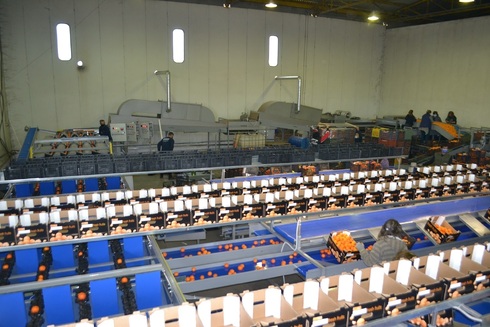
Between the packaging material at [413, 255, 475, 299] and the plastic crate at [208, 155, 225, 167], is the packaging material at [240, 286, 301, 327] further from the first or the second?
the plastic crate at [208, 155, 225, 167]

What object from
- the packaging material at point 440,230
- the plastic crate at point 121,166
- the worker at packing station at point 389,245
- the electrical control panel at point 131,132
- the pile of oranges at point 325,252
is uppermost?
the electrical control panel at point 131,132

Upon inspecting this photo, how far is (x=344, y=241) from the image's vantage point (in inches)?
181

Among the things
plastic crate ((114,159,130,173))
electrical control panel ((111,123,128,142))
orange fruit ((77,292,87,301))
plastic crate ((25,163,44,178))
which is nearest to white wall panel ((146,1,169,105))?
electrical control panel ((111,123,128,142))

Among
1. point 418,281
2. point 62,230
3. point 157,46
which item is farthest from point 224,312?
point 157,46

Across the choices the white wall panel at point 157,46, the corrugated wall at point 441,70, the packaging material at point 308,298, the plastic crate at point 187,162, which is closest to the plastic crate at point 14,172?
the plastic crate at point 187,162

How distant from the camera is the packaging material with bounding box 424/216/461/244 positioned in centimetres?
505

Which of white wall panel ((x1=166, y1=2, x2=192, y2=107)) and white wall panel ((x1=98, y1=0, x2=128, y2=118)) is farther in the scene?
white wall panel ((x1=166, y1=2, x2=192, y2=107))

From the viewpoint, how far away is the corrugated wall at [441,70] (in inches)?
531

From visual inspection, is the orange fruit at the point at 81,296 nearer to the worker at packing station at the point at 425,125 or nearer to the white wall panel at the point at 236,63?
the white wall panel at the point at 236,63

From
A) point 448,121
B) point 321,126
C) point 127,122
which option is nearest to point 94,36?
point 127,122

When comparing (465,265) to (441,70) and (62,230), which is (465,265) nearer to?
(62,230)

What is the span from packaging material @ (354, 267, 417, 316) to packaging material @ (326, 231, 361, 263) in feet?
5.06

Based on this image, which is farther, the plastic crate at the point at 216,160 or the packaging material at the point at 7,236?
the plastic crate at the point at 216,160

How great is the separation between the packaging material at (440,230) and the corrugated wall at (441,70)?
1035cm
